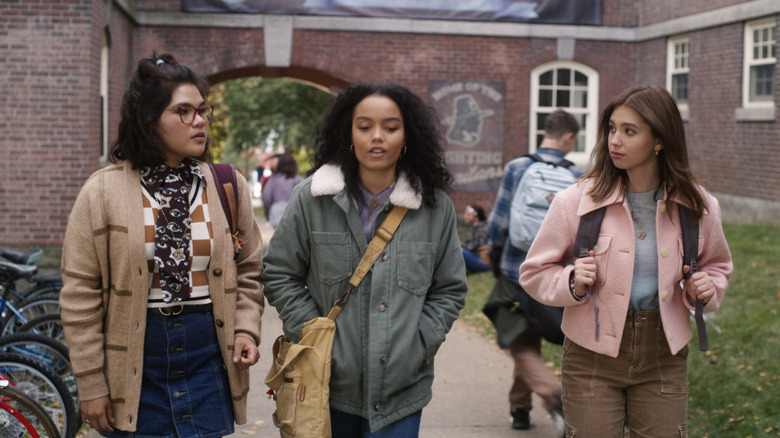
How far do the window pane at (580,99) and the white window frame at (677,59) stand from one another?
1626 millimetres

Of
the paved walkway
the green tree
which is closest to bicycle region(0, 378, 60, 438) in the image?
the paved walkway

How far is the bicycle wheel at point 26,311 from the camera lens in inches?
287

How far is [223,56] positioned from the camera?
55.5ft

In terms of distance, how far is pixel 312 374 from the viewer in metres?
3.17

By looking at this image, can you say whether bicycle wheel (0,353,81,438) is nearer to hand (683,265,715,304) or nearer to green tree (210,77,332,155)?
hand (683,265,715,304)

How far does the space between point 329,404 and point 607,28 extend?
16.3 m

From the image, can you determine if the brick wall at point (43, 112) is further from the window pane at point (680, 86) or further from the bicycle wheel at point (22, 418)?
the window pane at point (680, 86)

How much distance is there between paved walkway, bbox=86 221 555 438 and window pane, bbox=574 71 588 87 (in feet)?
32.9

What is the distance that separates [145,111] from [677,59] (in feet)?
52.9

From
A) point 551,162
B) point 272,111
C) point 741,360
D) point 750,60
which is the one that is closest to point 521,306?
point 551,162

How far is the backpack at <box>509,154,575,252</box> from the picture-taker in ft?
18.5

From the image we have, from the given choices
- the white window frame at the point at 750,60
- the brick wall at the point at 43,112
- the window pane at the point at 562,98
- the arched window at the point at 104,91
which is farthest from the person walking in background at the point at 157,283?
the window pane at the point at 562,98

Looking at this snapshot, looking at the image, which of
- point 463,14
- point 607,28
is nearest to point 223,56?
point 463,14

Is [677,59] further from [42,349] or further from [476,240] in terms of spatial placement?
[42,349]
